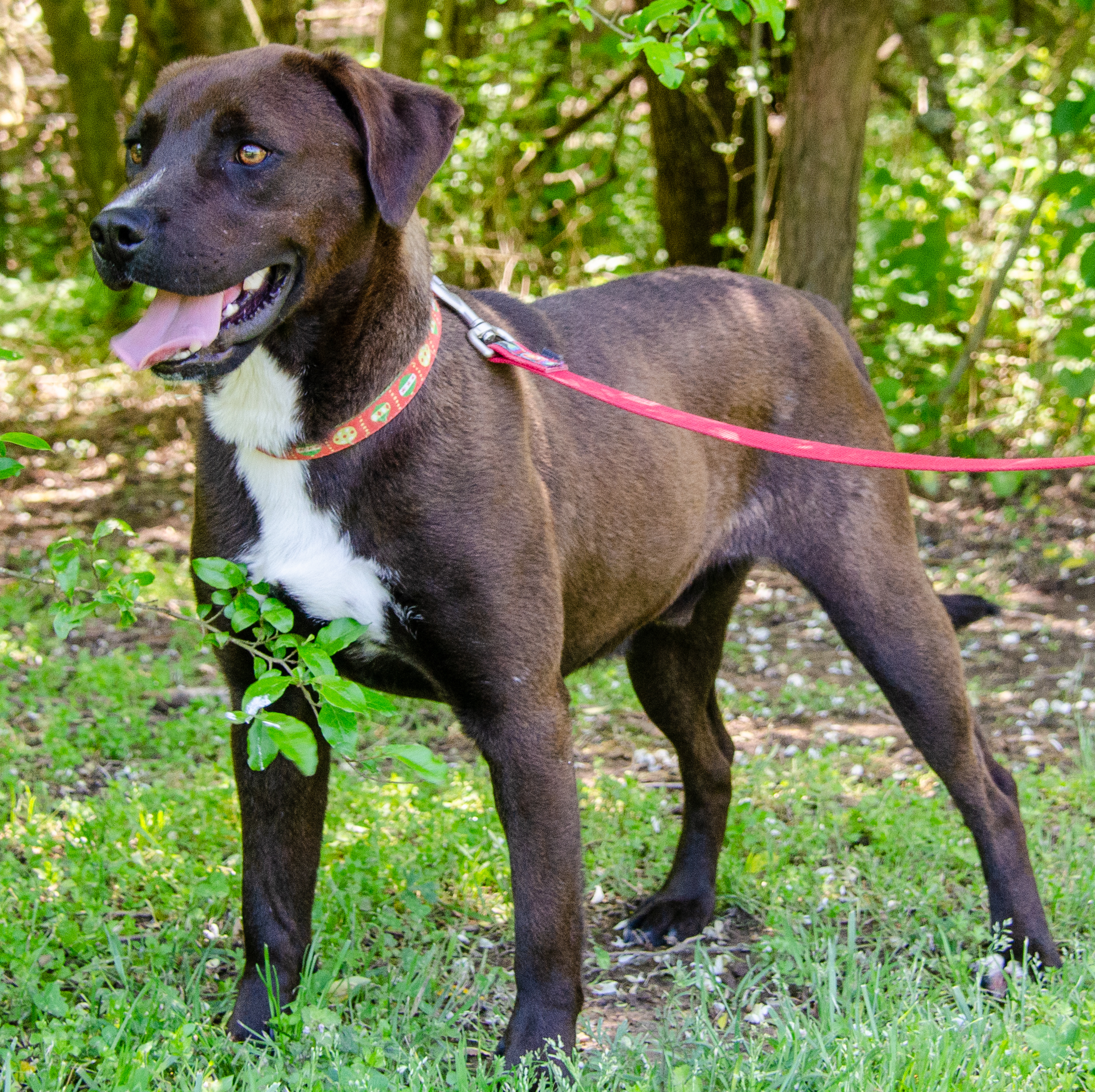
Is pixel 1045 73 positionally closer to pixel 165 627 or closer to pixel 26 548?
pixel 165 627

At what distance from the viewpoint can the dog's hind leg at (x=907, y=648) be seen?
120 inches

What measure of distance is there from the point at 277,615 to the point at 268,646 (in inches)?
2.6

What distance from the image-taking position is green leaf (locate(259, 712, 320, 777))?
1908 mm

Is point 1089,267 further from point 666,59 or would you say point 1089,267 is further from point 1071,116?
point 666,59

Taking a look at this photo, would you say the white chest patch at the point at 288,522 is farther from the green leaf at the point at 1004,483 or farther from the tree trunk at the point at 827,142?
the green leaf at the point at 1004,483

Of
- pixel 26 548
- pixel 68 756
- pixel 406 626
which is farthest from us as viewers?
pixel 26 548

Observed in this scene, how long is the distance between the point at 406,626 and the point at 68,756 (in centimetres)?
187

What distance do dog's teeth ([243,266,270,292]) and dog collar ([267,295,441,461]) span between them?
11.4 inches

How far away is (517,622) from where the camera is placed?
2.36 meters

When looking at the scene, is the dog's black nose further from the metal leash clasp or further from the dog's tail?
the dog's tail

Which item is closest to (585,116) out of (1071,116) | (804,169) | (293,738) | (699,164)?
(699,164)

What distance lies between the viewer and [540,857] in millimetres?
2387

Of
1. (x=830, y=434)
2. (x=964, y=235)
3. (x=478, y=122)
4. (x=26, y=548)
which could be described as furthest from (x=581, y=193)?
(x=830, y=434)

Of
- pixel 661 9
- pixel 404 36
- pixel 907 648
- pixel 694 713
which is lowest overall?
pixel 694 713
